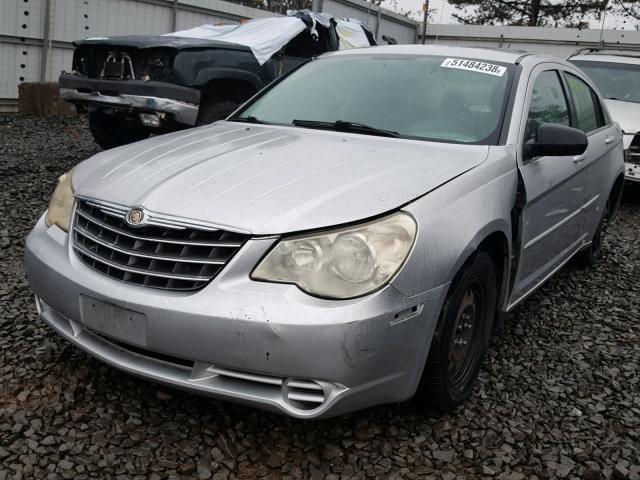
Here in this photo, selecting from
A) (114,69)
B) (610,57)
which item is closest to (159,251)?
(114,69)

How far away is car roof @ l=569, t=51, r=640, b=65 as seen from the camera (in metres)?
9.16

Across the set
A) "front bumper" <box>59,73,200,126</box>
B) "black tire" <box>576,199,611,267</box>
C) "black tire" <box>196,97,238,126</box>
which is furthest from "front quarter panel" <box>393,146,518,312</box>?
"black tire" <box>196,97,238,126</box>

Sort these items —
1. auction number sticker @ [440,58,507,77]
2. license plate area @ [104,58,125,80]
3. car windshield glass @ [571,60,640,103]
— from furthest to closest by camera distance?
1. car windshield glass @ [571,60,640,103]
2. license plate area @ [104,58,125,80]
3. auction number sticker @ [440,58,507,77]

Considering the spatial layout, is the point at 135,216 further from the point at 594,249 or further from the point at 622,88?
the point at 622,88

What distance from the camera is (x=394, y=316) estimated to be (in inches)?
84.5

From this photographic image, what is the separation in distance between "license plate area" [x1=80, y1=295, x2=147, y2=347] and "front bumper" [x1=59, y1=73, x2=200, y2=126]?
13.2 feet

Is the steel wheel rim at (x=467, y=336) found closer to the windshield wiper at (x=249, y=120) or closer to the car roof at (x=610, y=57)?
the windshield wiper at (x=249, y=120)

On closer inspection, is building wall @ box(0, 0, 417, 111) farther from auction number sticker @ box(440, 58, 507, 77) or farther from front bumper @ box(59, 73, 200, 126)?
auction number sticker @ box(440, 58, 507, 77)

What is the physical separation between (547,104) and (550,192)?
23.6 inches

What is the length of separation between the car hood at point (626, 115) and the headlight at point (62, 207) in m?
6.39

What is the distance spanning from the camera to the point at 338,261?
2160mm

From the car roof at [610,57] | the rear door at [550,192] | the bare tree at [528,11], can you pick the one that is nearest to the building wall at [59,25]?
the car roof at [610,57]

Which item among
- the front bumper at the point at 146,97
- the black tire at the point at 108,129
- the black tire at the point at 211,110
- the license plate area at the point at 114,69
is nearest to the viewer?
the front bumper at the point at 146,97

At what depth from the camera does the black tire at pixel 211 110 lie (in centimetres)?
668
